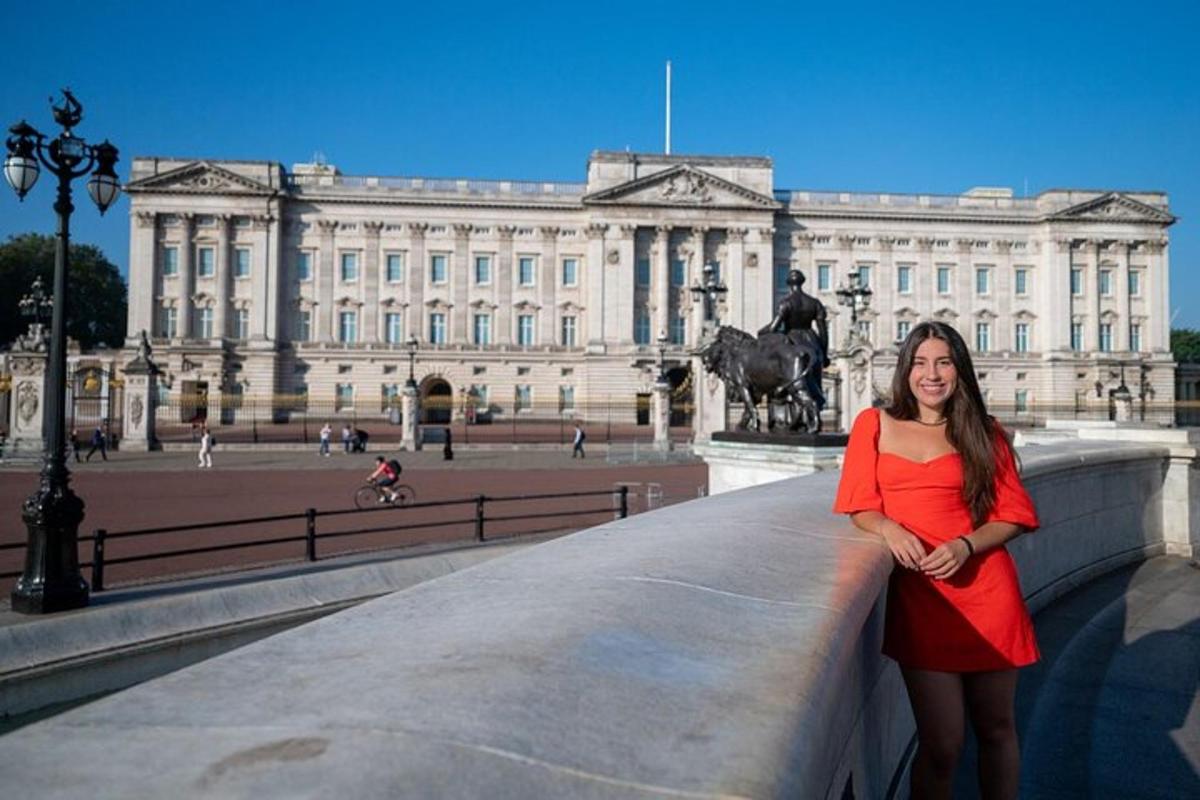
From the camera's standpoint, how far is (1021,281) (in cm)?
6594

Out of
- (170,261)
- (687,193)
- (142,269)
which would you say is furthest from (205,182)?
(687,193)

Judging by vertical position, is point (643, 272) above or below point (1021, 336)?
above

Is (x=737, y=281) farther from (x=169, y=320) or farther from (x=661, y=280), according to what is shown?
(x=169, y=320)

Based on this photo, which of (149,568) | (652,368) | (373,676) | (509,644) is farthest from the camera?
(652,368)

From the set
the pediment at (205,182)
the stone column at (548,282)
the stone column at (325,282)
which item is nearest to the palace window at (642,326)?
the stone column at (548,282)

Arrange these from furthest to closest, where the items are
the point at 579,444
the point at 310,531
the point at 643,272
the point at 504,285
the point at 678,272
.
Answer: the point at 678,272 < the point at 643,272 < the point at 504,285 < the point at 579,444 < the point at 310,531

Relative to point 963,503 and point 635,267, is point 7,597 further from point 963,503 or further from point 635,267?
point 635,267

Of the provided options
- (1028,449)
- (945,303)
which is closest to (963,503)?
(1028,449)

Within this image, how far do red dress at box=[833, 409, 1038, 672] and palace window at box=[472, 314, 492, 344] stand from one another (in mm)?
58491

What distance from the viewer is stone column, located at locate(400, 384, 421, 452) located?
33.1 meters

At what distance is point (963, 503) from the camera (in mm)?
2816

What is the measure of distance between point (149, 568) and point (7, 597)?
1598 mm

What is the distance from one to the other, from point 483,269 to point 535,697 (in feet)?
201

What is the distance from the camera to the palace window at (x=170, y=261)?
57.2 meters
